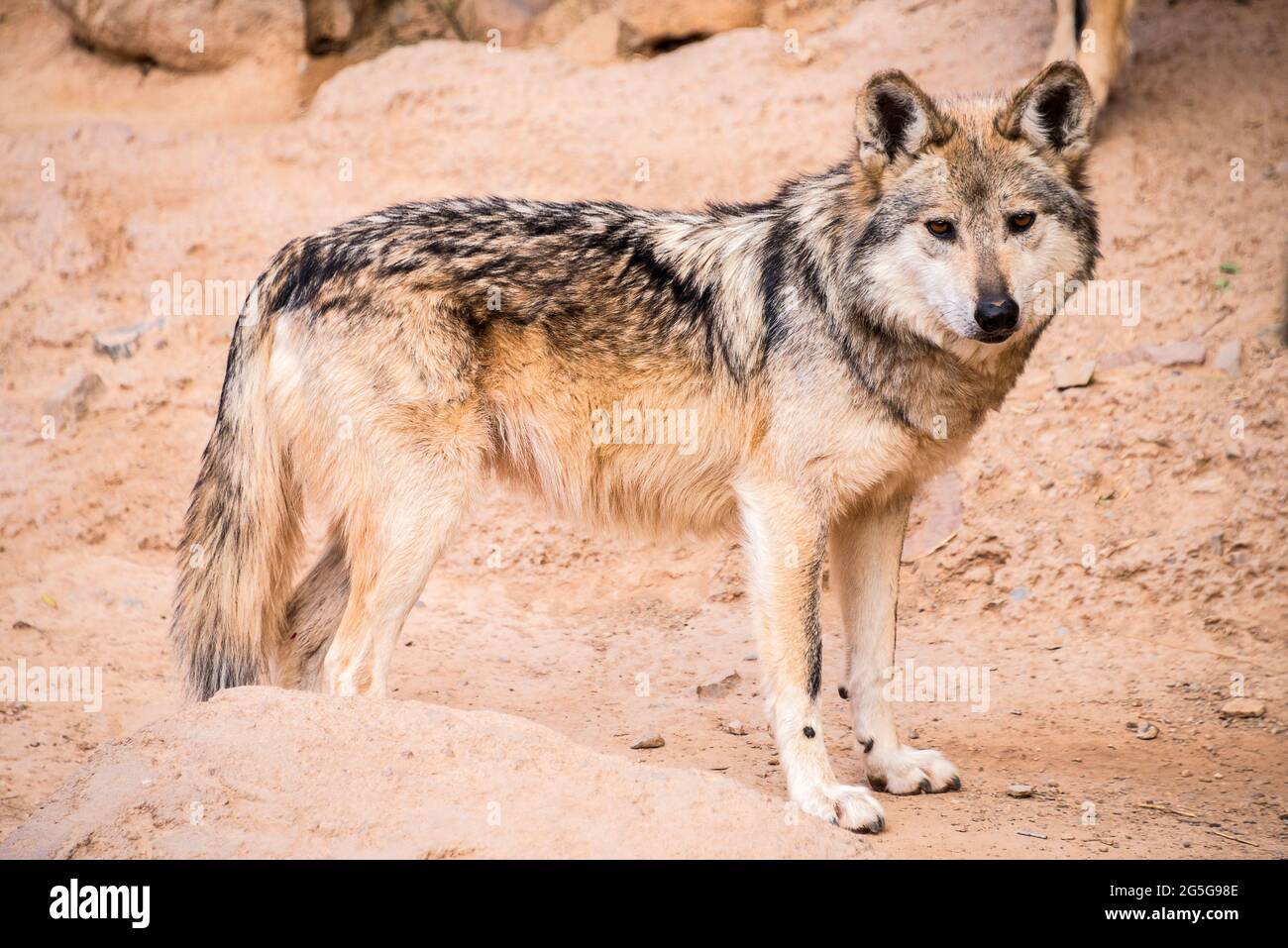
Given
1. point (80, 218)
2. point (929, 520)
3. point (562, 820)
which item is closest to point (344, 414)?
point (562, 820)

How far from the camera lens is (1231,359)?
695cm

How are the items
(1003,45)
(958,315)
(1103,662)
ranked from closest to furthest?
1. (958,315)
2. (1103,662)
3. (1003,45)

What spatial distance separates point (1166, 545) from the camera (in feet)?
21.3

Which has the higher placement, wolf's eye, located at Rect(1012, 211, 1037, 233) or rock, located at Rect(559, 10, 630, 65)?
rock, located at Rect(559, 10, 630, 65)

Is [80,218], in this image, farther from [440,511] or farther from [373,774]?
[373,774]

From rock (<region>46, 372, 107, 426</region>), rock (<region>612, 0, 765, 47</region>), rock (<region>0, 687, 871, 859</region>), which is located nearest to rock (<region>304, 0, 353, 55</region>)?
rock (<region>612, 0, 765, 47</region>)

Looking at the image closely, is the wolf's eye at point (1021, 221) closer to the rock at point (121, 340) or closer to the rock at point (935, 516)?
the rock at point (935, 516)

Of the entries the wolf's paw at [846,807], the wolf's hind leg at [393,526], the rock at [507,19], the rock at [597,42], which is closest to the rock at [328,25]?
the rock at [507,19]

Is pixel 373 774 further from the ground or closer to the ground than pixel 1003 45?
closer to the ground

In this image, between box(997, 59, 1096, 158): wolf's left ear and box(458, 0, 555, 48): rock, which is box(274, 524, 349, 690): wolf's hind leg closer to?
box(997, 59, 1096, 158): wolf's left ear

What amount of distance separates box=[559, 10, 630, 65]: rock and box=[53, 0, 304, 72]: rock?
231 centimetres

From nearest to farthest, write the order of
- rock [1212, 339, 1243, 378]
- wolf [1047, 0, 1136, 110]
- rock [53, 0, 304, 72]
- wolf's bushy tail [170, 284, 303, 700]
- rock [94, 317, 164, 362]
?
wolf's bushy tail [170, 284, 303, 700] < rock [1212, 339, 1243, 378] < wolf [1047, 0, 1136, 110] < rock [94, 317, 164, 362] < rock [53, 0, 304, 72]

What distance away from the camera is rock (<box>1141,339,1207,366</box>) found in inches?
279

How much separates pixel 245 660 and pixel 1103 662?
4020 mm
